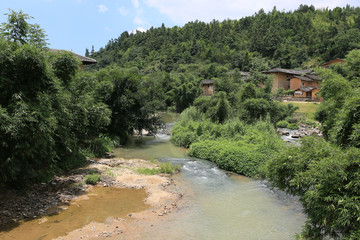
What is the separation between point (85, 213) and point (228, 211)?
634 centimetres

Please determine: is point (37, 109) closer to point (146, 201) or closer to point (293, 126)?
point (146, 201)

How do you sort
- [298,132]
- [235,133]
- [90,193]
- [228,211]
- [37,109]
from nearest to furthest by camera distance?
[37,109] < [228,211] < [90,193] < [235,133] < [298,132]

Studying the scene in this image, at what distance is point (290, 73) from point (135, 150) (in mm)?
52444

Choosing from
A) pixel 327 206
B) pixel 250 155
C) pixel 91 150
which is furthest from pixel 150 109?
pixel 327 206

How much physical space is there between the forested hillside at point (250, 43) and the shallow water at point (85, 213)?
6694 centimetres

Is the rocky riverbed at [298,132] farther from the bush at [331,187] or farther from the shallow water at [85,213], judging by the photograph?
the bush at [331,187]

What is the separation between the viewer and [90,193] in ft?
42.5

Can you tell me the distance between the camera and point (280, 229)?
1046cm

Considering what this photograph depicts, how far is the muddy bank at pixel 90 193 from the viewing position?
956 centimetres

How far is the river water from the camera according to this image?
9.97 metres

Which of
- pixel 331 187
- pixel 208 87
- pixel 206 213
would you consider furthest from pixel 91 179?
pixel 208 87

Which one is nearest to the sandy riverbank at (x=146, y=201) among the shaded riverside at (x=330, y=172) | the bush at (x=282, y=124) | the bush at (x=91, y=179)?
the bush at (x=91, y=179)

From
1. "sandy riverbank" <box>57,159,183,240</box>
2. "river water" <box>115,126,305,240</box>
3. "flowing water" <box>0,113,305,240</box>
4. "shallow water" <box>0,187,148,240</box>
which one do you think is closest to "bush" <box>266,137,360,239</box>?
"river water" <box>115,126,305,240</box>

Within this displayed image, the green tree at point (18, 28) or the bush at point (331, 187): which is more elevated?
the green tree at point (18, 28)
